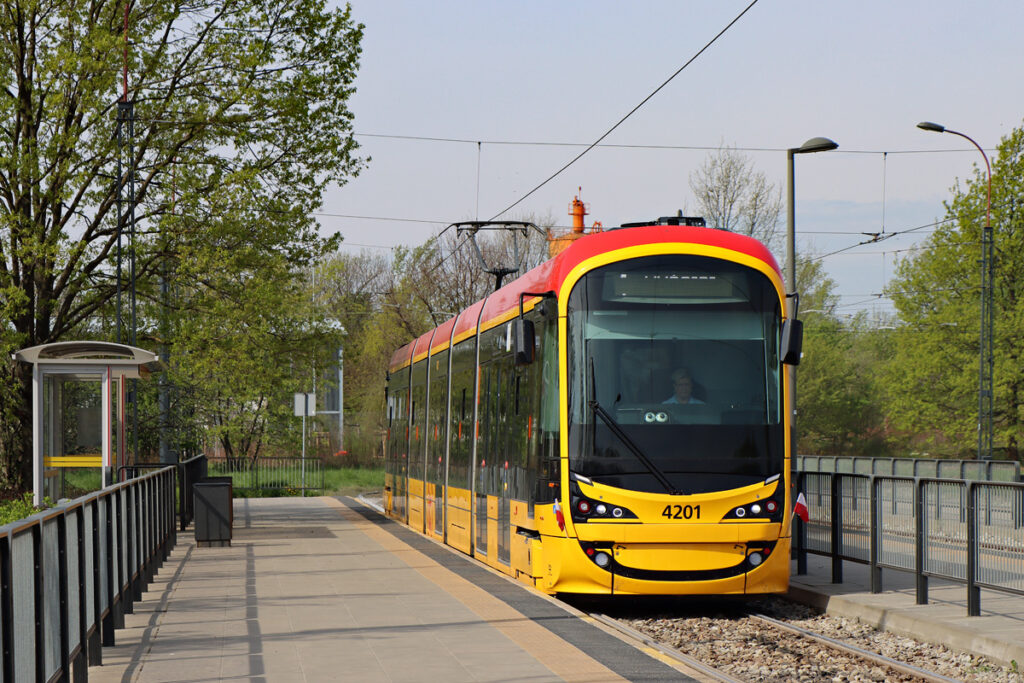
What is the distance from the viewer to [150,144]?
26.0 meters

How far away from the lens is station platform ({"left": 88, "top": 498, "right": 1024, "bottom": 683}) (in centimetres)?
880

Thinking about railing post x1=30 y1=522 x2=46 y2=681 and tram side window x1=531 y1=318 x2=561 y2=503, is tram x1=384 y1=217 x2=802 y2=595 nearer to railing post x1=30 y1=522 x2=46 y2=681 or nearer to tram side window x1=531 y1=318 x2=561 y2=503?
tram side window x1=531 y1=318 x2=561 y2=503

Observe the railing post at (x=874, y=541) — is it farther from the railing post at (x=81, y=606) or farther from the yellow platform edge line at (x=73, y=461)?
the yellow platform edge line at (x=73, y=461)

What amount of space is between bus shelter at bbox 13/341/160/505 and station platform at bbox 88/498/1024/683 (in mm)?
3146

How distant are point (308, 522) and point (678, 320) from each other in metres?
15.1

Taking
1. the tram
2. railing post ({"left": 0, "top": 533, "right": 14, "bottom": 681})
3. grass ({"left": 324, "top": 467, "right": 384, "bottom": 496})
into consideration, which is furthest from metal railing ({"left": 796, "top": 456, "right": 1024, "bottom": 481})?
railing post ({"left": 0, "top": 533, "right": 14, "bottom": 681})

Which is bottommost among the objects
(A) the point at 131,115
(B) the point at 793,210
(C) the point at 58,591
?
(C) the point at 58,591

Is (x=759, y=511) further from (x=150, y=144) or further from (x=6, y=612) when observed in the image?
(x=150, y=144)

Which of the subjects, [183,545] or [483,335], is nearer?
[483,335]

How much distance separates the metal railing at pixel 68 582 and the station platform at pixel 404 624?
0.41m

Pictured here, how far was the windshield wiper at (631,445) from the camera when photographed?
1216 centimetres

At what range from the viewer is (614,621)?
11719 millimetres

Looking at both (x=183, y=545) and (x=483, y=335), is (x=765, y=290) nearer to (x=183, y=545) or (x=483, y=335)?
(x=483, y=335)

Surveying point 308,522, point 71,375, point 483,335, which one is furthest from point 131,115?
point 483,335
